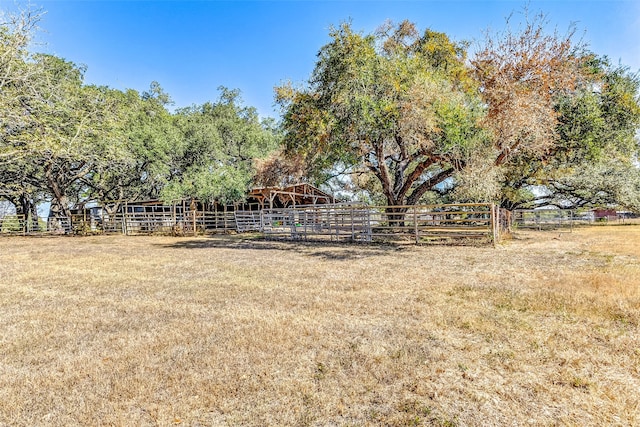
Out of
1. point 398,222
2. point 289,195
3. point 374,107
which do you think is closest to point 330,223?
point 398,222

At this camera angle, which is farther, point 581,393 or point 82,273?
point 82,273

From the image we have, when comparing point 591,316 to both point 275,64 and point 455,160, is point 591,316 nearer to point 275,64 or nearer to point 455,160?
point 455,160

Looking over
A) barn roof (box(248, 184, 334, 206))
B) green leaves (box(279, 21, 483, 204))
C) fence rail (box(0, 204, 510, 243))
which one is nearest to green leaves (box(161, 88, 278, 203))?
barn roof (box(248, 184, 334, 206))

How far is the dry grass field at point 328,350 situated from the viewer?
2.43 meters

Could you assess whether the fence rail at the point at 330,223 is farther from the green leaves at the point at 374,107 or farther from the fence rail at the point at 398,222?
the green leaves at the point at 374,107

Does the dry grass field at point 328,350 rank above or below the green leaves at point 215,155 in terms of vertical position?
below

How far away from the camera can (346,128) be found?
446 inches

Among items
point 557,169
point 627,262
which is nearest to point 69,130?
point 627,262

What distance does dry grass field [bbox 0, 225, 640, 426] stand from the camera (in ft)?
7.98

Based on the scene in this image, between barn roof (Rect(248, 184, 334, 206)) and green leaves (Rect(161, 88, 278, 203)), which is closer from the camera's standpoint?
green leaves (Rect(161, 88, 278, 203))

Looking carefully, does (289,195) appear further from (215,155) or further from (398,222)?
(398,222)

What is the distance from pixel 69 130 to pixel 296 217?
12.4 m

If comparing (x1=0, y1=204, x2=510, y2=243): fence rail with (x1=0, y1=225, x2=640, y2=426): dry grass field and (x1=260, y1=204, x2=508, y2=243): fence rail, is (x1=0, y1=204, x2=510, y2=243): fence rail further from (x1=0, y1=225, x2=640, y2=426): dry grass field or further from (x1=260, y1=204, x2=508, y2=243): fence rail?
(x1=0, y1=225, x2=640, y2=426): dry grass field

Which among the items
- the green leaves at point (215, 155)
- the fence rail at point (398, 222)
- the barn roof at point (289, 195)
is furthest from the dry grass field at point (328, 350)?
the barn roof at point (289, 195)
